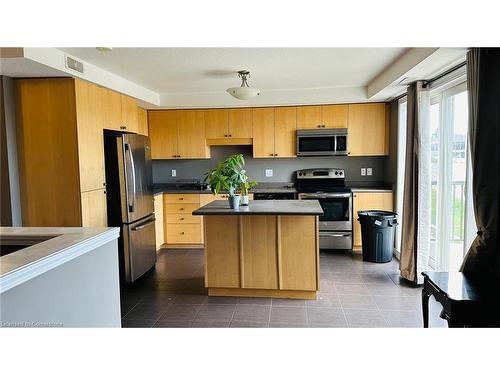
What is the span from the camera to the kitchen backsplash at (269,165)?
5.33m

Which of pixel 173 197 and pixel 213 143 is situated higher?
pixel 213 143

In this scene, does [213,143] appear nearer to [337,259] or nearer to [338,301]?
[337,259]

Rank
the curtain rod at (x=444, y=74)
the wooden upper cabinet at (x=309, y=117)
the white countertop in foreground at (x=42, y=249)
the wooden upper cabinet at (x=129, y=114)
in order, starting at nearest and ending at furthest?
the white countertop in foreground at (x=42, y=249), the curtain rod at (x=444, y=74), the wooden upper cabinet at (x=129, y=114), the wooden upper cabinet at (x=309, y=117)

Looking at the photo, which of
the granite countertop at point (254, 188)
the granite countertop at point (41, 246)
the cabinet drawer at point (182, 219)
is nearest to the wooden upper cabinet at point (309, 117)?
the granite countertop at point (254, 188)

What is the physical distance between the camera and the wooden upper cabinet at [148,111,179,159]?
17.4ft

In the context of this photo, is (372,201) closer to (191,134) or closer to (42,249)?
(191,134)

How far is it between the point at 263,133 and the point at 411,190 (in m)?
2.38

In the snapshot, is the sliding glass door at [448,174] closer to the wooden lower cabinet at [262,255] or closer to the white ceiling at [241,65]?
the white ceiling at [241,65]

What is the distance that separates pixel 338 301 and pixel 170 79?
312 centimetres

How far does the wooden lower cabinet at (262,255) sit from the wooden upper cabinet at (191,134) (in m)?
2.22
